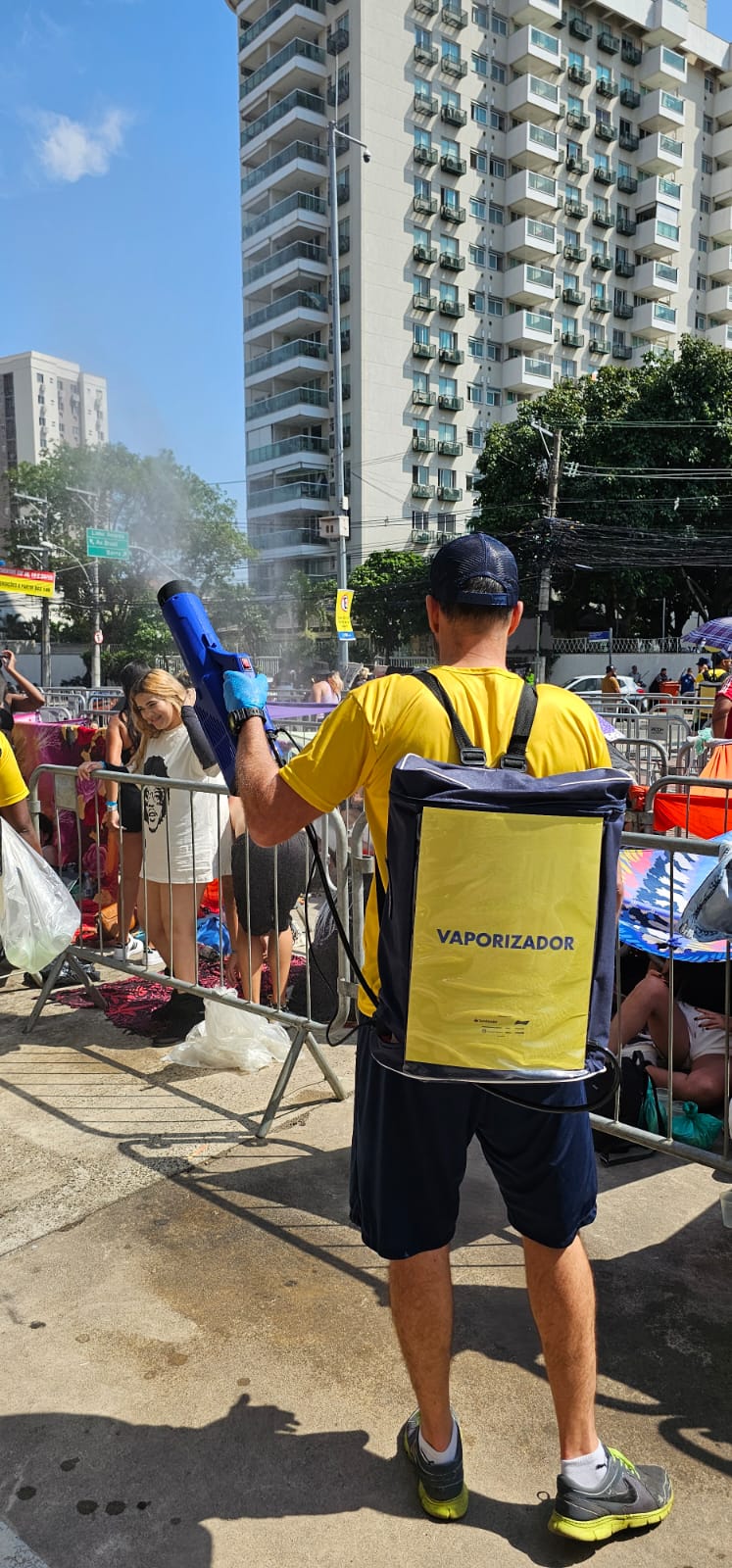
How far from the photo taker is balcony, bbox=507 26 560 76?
180 feet

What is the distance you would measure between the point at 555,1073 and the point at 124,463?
195 feet

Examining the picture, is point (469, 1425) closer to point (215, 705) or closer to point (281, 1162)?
point (281, 1162)

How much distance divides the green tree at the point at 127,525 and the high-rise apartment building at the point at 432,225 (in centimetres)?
424

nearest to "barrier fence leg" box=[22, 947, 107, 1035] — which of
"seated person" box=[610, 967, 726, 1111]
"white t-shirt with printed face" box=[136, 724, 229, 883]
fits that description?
"white t-shirt with printed face" box=[136, 724, 229, 883]

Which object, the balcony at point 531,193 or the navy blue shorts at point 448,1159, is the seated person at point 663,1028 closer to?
the navy blue shorts at point 448,1159

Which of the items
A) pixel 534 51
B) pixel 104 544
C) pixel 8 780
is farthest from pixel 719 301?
pixel 8 780

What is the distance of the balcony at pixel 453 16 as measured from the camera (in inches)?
2099

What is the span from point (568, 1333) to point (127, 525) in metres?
58.4

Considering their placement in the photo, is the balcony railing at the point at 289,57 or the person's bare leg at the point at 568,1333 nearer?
the person's bare leg at the point at 568,1333

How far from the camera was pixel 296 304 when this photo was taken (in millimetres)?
54781

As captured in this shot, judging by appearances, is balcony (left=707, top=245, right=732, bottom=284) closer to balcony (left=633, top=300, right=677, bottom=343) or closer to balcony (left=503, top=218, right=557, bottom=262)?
balcony (left=633, top=300, right=677, bottom=343)

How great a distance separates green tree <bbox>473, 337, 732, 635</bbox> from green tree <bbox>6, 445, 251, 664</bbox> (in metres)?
18.2

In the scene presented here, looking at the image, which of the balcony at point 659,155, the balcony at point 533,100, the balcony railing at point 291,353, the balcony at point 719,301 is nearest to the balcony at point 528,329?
the balcony at point 533,100

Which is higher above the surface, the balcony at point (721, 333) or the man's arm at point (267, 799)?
the balcony at point (721, 333)
